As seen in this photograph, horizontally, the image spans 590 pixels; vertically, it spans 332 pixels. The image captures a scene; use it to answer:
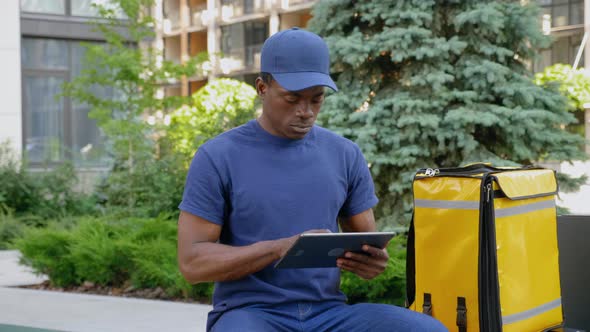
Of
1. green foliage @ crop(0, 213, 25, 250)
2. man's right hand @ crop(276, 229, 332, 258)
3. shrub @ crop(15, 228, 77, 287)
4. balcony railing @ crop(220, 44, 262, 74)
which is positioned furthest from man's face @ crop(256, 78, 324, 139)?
balcony railing @ crop(220, 44, 262, 74)

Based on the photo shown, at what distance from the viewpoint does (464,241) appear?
3.91 meters

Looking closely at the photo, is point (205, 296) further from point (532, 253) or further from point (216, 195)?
point (216, 195)

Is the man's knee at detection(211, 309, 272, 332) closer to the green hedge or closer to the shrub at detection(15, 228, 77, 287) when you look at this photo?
the green hedge

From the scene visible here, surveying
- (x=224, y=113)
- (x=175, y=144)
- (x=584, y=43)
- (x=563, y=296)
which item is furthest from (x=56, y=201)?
(x=584, y=43)

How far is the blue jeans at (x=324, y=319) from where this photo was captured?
9.71 ft

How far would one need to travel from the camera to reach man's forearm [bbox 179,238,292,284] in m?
2.87

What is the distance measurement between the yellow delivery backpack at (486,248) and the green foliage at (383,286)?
90.2 inches

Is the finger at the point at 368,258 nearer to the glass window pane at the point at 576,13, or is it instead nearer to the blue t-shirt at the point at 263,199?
the blue t-shirt at the point at 263,199

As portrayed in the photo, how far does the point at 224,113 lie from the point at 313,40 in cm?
1062

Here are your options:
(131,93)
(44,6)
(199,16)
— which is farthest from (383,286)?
(199,16)

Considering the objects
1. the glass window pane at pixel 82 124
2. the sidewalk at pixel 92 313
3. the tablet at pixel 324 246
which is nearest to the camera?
the tablet at pixel 324 246

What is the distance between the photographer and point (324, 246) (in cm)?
279

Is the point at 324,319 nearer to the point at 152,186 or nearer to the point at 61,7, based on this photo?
the point at 152,186

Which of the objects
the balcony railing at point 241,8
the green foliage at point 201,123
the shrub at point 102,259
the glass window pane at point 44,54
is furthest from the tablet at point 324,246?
the balcony railing at point 241,8
